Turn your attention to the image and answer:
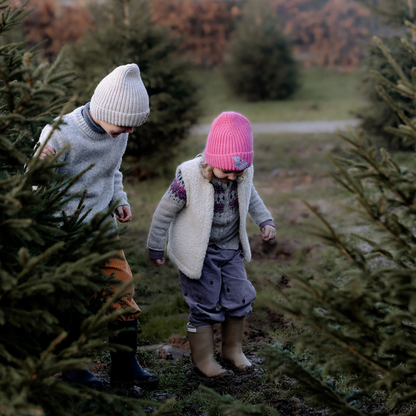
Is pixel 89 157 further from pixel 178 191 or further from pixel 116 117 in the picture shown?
pixel 178 191

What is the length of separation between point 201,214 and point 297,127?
12.2m

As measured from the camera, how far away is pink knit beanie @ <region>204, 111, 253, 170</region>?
2.82m

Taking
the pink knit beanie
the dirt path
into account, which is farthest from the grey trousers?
the dirt path

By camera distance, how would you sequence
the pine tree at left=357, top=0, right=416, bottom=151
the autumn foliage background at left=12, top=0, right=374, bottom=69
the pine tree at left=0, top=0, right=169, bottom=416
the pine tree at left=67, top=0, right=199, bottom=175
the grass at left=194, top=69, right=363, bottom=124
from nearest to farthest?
the pine tree at left=0, top=0, right=169, bottom=416
the pine tree at left=67, top=0, right=199, bottom=175
the pine tree at left=357, top=0, right=416, bottom=151
the grass at left=194, top=69, right=363, bottom=124
the autumn foliage background at left=12, top=0, right=374, bottom=69

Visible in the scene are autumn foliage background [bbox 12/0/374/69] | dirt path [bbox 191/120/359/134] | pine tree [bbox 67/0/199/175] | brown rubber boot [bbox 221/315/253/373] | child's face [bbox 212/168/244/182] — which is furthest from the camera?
autumn foliage background [bbox 12/0/374/69]

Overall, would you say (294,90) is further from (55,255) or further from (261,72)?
(55,255)

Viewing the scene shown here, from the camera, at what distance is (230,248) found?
3.20 m

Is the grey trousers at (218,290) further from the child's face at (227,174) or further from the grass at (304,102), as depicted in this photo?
the grass at (304,102)

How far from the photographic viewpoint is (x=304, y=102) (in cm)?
2059

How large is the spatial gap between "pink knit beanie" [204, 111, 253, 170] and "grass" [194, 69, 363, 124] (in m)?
10.3

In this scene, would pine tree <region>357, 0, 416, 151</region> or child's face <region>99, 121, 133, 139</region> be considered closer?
child's face <region>99, 121, 133, 139</region>

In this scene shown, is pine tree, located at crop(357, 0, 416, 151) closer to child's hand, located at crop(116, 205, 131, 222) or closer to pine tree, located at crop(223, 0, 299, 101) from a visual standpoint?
child's hand, located at crop(116, 205, 131, 222)

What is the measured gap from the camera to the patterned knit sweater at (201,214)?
3020mm

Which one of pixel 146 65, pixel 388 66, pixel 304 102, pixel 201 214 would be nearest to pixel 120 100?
pixel 201 214
